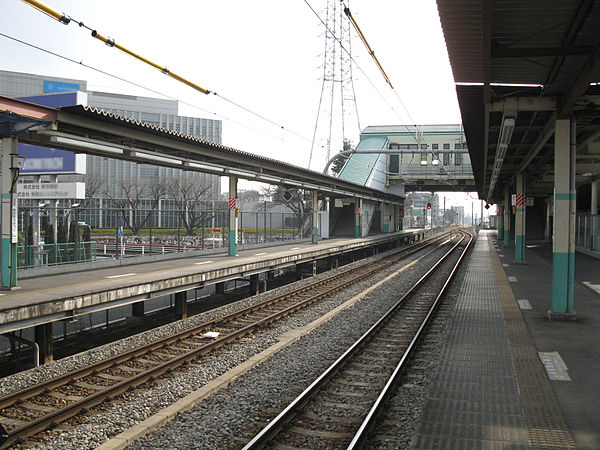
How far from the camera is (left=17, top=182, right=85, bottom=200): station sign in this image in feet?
61.9

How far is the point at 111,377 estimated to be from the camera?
24.8 feet

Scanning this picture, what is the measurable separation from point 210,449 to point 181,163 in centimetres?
1207

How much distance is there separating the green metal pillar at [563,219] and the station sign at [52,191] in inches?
630

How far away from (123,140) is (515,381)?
11.4m

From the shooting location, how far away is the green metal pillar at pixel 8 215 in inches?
402

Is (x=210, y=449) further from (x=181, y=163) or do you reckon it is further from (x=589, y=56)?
(x=181, y=163)

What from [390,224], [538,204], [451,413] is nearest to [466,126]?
[451,413]

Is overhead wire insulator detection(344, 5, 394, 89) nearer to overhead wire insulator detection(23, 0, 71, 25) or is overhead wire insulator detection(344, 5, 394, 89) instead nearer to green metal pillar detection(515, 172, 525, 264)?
overhead wire insulator detection(23, 0, 71, 25)

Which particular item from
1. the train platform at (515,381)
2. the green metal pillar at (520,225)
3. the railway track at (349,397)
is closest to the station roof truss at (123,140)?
the railway track at (349,397)

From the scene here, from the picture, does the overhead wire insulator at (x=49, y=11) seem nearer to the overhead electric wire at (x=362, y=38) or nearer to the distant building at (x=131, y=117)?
the overhead electric wire at (x=362, y=38)

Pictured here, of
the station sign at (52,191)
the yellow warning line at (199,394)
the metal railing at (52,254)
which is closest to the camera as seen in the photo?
the yellow warning line at (199,394)

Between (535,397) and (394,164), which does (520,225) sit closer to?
(535,397)

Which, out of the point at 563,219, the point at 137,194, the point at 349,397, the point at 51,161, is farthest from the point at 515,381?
the point at 137,194

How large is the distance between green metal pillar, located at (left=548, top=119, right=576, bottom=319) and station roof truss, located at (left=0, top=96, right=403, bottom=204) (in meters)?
10.1
